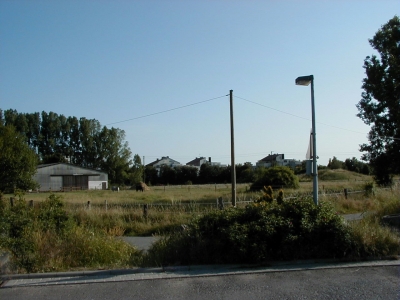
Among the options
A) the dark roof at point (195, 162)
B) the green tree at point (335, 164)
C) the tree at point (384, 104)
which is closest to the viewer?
the tree at point (384, 104)

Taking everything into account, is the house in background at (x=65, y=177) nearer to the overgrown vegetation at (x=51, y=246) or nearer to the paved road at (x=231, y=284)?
the overgrown vegetation at (x=51, y=246)

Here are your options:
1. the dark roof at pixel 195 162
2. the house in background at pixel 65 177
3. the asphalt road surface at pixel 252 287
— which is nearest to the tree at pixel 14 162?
the asphalt road surface at pixel 252 287

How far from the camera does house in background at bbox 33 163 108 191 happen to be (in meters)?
73.0

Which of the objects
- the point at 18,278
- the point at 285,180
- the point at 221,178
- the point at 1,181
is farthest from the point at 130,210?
the point at 221,178

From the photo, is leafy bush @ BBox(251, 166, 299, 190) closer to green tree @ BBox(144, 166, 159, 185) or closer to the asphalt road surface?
the asphalt road surface

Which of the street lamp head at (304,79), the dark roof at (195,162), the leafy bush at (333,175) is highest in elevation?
the dark roof at (195,162)

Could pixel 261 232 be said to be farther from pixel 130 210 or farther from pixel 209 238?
pixel 130 210

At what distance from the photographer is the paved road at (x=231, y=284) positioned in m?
6.21

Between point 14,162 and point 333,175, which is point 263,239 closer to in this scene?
point 14,162

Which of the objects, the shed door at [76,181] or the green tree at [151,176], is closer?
the shed door at [76,181]

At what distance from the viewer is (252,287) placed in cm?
650

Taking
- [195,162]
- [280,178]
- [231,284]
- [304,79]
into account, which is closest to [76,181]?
[280,178]

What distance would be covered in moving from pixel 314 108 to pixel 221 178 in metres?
77.6

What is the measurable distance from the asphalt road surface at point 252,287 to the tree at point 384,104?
76.7 ft
